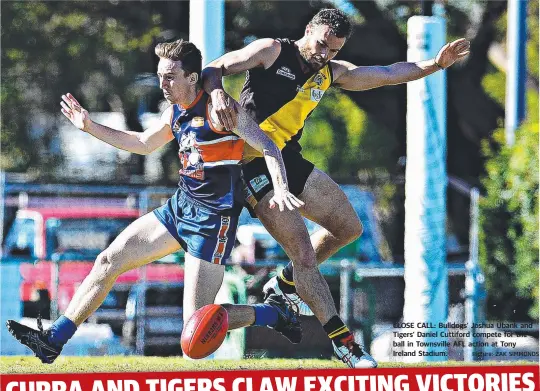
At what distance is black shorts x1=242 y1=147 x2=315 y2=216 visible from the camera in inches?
304

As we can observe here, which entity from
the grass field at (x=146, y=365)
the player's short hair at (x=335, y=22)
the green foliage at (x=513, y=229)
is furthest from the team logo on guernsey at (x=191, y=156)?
the green foliage at (x=513, y=229)

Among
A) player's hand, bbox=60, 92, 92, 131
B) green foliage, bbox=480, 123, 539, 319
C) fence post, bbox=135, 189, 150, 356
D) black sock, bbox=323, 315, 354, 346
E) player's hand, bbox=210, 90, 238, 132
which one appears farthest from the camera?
green foliage, bbox=480, 123, 539, 319

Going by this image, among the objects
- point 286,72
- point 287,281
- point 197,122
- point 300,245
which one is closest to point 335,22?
point 286,72

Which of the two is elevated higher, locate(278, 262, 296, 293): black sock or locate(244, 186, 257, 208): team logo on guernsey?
locate(244, 186, 257, 208): team logo on guernsey

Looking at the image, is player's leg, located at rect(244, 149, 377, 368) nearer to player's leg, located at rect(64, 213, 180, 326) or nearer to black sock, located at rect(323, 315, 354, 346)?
black sock, located at rect(323, 315, 354, 346)

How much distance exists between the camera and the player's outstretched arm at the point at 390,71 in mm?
8125

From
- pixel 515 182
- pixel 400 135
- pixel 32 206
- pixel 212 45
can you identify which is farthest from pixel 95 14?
pixel 212 45

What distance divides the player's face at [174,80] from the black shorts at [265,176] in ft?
2.26

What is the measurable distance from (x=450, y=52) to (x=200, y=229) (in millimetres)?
2151

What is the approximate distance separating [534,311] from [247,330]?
13.8 feet

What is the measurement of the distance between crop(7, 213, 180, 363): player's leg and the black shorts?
1.94ft

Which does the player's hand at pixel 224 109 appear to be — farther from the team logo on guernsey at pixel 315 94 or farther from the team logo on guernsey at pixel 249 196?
the team logo on guernsey at pixel 315 94

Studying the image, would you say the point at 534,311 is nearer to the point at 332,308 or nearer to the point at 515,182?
the point at 515,182

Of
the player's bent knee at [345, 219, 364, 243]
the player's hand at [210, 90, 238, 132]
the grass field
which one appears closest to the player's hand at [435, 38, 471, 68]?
the player's bent knee at [345, 219, 364, 243]
